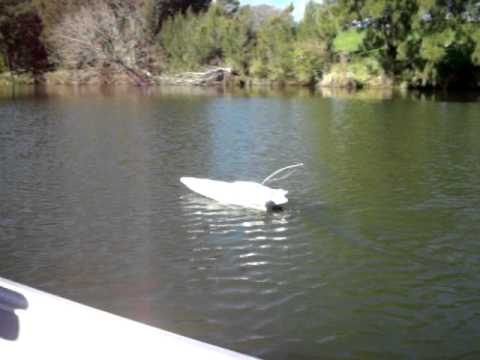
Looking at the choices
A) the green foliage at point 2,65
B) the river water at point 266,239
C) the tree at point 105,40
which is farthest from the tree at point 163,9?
the river water at point 266,239

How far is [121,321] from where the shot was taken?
16.4ft

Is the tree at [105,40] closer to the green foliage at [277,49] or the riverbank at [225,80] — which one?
the riverbank at [225,80]

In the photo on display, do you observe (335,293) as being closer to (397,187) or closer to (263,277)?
(263,277)

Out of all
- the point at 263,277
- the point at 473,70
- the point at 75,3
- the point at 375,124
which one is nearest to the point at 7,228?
the point at 263,277

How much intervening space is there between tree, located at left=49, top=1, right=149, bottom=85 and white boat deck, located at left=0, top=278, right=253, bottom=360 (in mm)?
71222

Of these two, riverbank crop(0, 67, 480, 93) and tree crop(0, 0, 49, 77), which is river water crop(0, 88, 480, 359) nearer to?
riverbank crop(0, 67, 480, 93)

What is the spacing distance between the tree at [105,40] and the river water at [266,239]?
50250mm

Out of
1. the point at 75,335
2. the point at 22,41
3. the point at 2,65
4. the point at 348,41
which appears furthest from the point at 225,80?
the point at 75,335

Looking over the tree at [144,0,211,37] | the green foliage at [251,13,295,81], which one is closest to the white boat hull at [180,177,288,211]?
the green foliage at [251,13,295,81]

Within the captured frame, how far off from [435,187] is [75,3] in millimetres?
75305

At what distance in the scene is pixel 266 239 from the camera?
12.9 metres

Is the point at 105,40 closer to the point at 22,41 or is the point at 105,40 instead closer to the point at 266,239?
the point at 22,41

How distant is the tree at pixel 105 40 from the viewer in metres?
74.7

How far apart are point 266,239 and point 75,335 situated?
7913 mm
